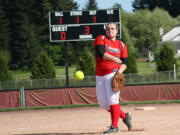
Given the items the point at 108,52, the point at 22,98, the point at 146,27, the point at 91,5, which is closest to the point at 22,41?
the point at 91,5

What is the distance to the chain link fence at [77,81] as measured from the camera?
2820 cm

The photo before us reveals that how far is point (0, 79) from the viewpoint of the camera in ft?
114

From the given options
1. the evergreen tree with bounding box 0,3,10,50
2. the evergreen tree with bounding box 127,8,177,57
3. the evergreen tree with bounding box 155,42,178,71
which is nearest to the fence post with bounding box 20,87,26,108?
the evergreen tree with bounding box 155,42,178,71

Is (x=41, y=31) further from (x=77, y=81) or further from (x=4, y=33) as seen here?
(x=77, y=81)

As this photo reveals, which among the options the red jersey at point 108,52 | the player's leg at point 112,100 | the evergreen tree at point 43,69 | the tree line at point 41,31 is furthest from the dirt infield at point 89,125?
the tree line at point 41,31

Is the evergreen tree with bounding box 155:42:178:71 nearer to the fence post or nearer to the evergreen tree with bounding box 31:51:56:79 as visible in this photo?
the evergreen tree with bounding box 31:51:56:79

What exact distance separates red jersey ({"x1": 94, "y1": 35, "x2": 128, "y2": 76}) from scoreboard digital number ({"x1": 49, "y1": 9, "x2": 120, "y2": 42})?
11.8 meters

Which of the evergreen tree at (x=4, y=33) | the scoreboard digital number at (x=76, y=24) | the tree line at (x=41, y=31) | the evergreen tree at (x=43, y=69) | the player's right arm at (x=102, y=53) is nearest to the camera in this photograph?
the player's right arm at (x=102, y=53)

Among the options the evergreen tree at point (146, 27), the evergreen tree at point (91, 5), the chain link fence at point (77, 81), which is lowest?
the chain link fence at point (77, 81)

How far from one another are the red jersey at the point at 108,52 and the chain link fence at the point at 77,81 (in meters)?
19.8

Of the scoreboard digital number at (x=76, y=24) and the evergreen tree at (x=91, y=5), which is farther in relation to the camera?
the evergreen tree at (x=91, y=5)

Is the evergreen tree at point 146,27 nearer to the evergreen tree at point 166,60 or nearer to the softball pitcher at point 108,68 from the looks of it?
the evergreen tree at point 166,60

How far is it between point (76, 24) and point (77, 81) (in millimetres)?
11313

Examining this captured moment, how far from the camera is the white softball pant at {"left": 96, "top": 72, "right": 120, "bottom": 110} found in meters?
6.73
